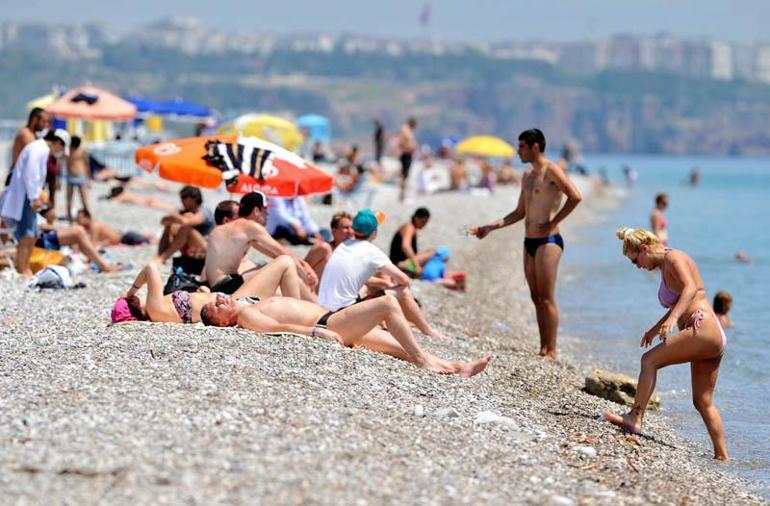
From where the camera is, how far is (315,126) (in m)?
52.6

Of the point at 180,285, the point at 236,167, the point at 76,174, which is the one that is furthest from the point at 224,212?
the point at 76,174

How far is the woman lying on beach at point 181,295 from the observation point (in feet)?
27.4

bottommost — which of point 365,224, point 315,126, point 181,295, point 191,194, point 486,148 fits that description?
point 315,126

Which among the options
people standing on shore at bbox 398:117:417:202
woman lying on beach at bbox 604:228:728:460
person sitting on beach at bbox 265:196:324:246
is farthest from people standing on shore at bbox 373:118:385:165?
woman lying on beach at bbox 604:228:728:460

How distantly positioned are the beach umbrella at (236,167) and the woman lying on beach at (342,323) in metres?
3.16

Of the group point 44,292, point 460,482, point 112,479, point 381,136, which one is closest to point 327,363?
point 460,482

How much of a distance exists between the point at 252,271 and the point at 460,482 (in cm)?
393

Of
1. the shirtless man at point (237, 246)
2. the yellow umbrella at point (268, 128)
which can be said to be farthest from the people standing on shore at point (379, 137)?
the shirtless man at point (237, 246)

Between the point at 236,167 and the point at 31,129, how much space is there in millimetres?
1814

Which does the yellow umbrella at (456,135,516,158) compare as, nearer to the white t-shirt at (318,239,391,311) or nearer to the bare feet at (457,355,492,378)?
the white t-shirt at (318,239,391,311)

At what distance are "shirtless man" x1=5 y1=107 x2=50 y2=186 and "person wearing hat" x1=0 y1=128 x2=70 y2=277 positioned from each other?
0.38 ft

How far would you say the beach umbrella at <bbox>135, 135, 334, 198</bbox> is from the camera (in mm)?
11328

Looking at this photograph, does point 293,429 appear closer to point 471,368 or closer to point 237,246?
point 471,368

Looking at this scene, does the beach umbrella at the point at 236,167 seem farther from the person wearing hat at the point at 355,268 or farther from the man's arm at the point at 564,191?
the person wearing hat at the point at 355,268
